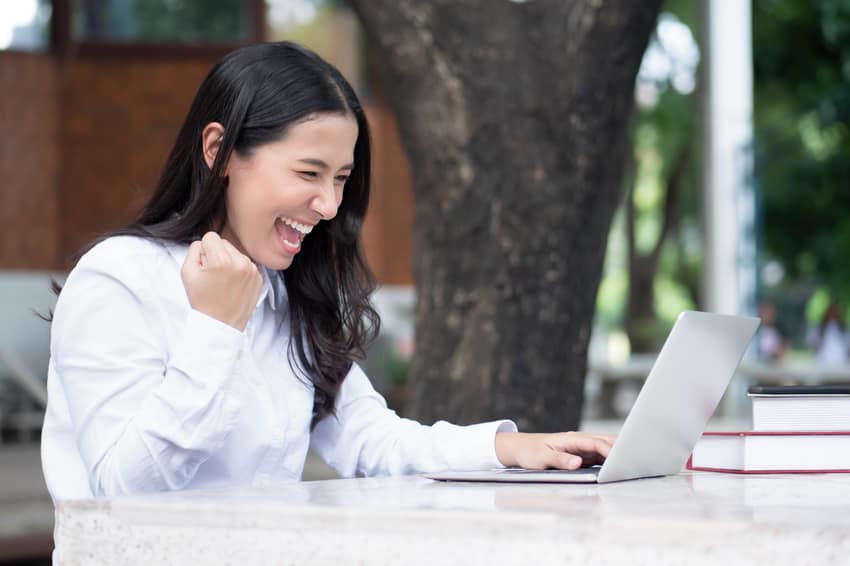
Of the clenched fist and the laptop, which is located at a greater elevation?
the clenched fist

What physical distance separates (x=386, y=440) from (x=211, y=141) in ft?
1.67

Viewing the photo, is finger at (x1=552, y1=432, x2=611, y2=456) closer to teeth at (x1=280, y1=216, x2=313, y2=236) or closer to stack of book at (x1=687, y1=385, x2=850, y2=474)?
stack of book at (x1=687, y1=385, x2=850, y2=474)

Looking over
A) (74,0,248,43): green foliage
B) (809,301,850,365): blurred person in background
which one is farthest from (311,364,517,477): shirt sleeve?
(74,0,248,43): green foliage

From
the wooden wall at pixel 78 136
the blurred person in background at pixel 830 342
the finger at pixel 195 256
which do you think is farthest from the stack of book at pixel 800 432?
the wooden wall at pixel 78 136

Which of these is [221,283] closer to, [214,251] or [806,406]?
[214,251]

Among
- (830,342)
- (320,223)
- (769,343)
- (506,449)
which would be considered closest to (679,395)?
(506,449)

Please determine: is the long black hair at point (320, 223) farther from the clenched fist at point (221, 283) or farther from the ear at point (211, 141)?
the clenched fist at point (221, 283)

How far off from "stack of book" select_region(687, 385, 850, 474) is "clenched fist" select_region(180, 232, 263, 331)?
65 cm

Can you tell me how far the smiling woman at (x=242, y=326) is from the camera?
58.5 inches

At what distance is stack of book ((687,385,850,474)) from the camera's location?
163 cm

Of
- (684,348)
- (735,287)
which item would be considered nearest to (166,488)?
(684,348)

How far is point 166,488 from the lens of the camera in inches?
58.9

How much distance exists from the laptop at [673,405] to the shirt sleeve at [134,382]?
0.29 meters

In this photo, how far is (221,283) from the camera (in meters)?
A: 1.49
